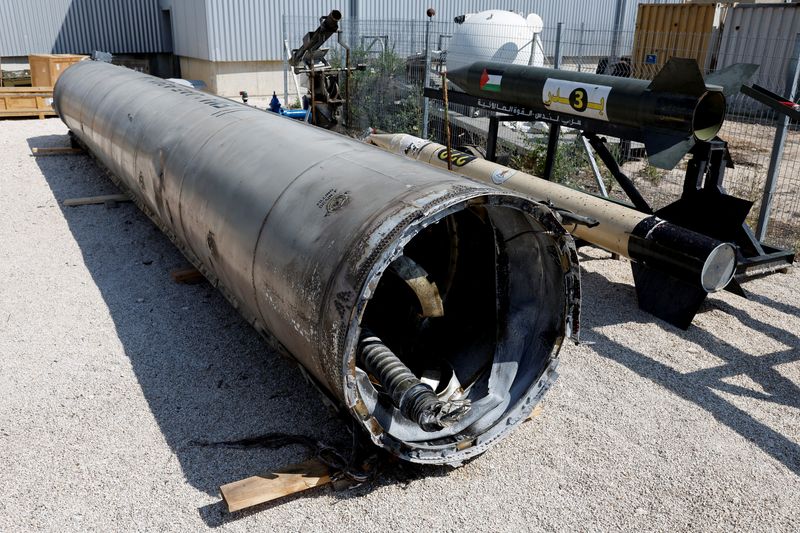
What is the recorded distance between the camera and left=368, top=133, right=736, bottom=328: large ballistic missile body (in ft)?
16.2

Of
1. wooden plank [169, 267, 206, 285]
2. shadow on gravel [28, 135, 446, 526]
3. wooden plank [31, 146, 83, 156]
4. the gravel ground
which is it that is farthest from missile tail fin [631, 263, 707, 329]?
wooden plank [31, 146, 83, 156]

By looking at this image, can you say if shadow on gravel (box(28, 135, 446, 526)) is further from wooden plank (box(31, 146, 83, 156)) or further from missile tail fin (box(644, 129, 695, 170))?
wooden plank (box(31, 146, 83, 156))

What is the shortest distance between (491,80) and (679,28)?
13058mm

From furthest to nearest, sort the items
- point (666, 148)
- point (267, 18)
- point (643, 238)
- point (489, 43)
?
1. point (267, 18)
2. point (489, 43)
3. point (666, 148)
4. point (643, 238)

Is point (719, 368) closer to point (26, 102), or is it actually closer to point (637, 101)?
point (637, 101)

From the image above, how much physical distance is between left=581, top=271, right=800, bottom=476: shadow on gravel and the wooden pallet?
12669 millimetres

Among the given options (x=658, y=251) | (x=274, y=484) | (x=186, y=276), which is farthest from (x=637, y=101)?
(x=274, y=484)

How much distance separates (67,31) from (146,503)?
1880cm

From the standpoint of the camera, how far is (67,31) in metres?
18.3

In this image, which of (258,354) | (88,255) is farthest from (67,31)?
(258,354)

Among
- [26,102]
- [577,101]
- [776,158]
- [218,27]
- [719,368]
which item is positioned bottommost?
[719,368]

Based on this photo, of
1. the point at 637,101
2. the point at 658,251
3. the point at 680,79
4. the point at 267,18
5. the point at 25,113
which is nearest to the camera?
the point at 658,251

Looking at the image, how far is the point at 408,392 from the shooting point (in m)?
3.00

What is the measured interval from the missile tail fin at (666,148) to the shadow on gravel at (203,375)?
3529mm
